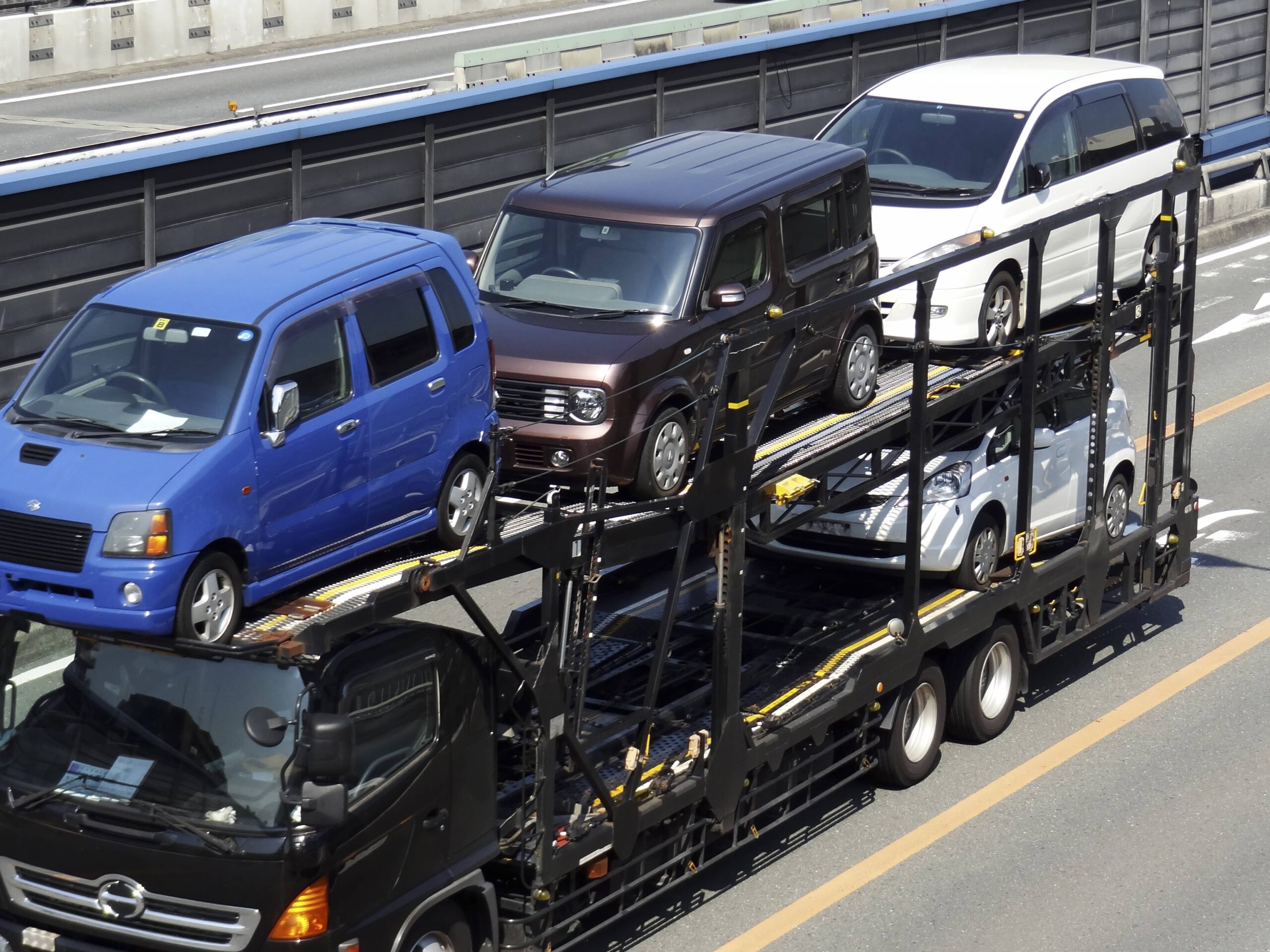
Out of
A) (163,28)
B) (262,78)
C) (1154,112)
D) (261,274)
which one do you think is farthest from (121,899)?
(163,28)

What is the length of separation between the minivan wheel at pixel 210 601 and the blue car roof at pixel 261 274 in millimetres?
1071

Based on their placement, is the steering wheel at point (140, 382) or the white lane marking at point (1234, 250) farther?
the white lane marking at point (1234, 250)

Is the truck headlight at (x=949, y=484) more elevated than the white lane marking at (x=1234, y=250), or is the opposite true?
the truck headlight at (x=949, y=484)

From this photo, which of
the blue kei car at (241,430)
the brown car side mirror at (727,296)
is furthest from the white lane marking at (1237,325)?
the blue kei car at (241,430)

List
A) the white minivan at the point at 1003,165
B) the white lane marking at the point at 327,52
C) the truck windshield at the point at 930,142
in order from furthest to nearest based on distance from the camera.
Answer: the white lane marking at the point at 327,52
the truck windshield at the point at 930,142
the white minivan at the point at 1003,165

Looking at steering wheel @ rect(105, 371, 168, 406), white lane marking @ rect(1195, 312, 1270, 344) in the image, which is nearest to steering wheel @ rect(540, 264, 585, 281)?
steering wheel @ rect(105, 371, 168, 406)

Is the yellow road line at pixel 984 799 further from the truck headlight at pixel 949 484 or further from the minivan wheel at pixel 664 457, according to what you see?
the minivan wheel at pixel 664 457

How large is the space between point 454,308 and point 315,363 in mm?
1067

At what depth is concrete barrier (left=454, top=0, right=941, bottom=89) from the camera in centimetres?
1945

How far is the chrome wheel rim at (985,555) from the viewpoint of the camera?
1126cm

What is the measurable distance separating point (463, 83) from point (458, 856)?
12.8 m

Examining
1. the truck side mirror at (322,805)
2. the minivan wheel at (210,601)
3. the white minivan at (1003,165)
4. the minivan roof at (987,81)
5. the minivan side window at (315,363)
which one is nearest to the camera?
the truck side mirror at (322,805)

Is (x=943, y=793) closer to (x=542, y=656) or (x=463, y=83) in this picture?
(x=542, y=656)

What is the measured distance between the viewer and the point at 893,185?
558 inches
